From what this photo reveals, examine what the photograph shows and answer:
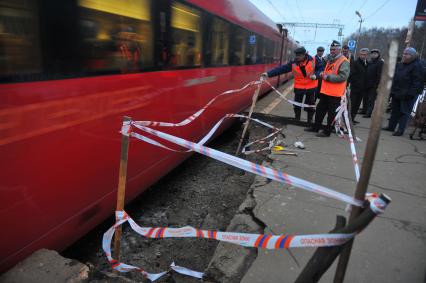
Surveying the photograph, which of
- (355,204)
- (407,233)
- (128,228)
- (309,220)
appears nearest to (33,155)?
(128,228)

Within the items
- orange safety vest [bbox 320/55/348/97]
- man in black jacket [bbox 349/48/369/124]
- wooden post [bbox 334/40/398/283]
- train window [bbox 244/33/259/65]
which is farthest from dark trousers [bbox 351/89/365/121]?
wooden post [bbox 334/40/398/283]

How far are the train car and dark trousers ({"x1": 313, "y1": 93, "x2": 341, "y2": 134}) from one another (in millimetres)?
3127

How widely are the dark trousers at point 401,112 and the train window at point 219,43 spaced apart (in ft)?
12.9

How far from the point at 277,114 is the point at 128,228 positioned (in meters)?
5.69

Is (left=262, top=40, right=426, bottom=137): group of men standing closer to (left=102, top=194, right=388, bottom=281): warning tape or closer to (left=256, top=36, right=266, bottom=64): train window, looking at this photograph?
(left=256, top=36, right=266, bottom=64): train window

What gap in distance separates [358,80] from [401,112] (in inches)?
62.0

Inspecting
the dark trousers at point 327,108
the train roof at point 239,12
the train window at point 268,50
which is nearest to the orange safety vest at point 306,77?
the dark trousers at point 327,108

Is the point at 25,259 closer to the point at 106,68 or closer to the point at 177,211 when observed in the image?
the point at 106,68

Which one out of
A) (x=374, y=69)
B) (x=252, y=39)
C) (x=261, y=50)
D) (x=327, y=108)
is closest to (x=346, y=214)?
(x=327, y=108)

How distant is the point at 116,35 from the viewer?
3080 mm

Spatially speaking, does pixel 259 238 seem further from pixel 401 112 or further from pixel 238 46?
pixel 401 112

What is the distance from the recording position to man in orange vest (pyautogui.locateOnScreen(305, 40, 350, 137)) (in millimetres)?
5898

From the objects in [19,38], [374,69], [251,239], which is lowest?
[251,239]

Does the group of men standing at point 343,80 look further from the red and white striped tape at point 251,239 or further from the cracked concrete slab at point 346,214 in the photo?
the red and white striped tape at point 251,239
